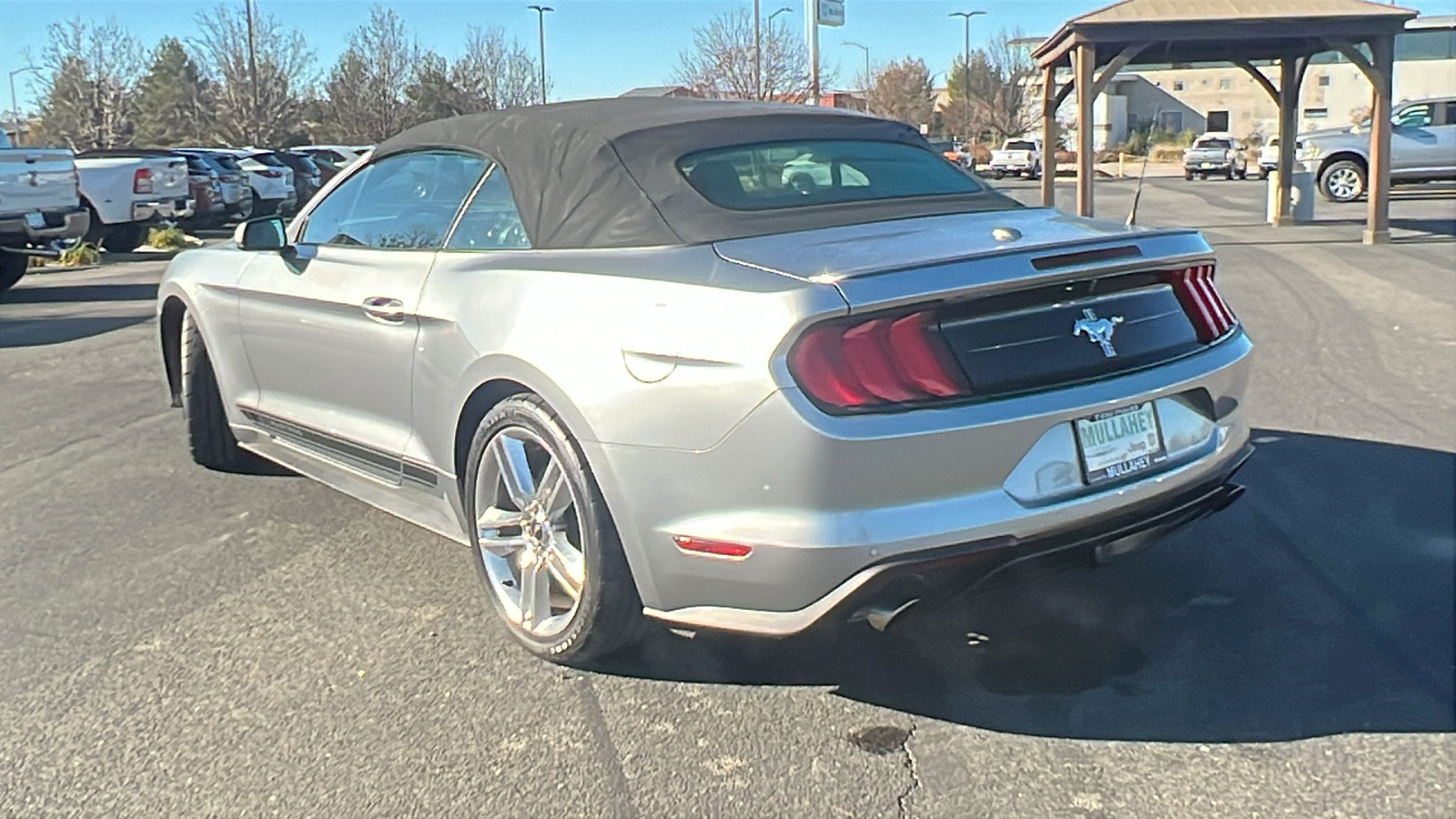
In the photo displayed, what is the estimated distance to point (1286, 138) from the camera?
1953cm

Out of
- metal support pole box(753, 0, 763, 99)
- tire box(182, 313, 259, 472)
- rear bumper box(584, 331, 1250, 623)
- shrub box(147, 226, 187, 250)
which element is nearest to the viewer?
rear bumper box(584, 331, 1250, 623)

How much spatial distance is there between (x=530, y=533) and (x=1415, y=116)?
26486 mm

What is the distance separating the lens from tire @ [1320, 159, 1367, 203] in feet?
74.7

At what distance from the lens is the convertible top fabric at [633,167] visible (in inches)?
147

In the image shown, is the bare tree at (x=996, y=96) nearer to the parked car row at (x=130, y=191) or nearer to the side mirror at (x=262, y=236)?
the parked car row at (x=130, y=191)

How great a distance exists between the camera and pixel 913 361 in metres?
3.05

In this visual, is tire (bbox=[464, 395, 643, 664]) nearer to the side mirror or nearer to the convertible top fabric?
the convertible top fabric

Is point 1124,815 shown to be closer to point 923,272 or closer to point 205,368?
point 923,272

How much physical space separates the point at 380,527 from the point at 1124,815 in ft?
10.0

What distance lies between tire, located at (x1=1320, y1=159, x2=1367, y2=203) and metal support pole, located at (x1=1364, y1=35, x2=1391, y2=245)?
7.32 m

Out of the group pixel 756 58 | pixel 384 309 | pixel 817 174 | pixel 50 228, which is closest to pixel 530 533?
pixel 384 309

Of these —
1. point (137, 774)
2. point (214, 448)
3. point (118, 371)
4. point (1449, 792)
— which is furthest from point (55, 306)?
point (1449, 792)

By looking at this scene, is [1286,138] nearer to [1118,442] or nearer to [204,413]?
[204,413]

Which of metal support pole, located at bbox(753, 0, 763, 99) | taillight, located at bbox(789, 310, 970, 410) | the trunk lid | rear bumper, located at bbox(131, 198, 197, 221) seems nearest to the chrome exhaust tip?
taillight, located at bbox(789, 310, 970, 410)
